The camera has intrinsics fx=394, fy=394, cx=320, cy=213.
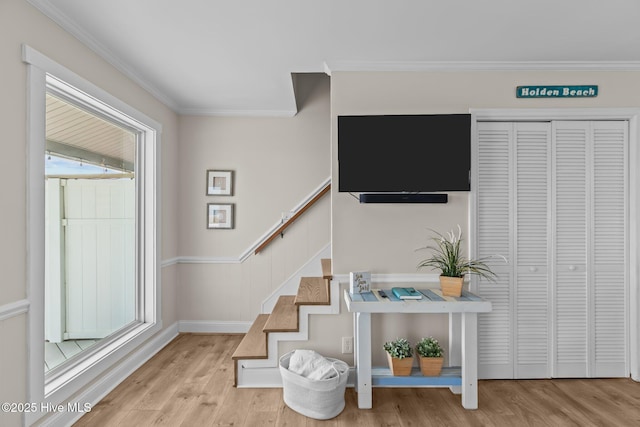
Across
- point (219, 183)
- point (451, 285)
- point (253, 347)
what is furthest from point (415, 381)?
point (219, 183)

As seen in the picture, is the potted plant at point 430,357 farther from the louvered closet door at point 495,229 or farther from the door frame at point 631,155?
the door frame at point 631,155

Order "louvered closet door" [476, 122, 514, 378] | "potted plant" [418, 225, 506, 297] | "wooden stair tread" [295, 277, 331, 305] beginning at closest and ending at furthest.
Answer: "potted plant" [418, 225, 506, 297] → "wooden stair tread" [295, 277, 331, 305] → "louvered closet door" [476, 122, 514, 378]

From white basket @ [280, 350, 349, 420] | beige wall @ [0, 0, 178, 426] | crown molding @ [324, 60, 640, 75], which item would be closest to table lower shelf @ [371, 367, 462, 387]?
white basket @ [280, 350, 349, 420]

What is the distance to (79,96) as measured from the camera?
8.73ft

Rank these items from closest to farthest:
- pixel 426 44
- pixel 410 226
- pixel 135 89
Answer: pixel 426 44
pixel 410 226
pixel 135 89

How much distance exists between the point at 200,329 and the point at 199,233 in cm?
106

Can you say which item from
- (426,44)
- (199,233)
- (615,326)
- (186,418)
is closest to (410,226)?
(426,44)

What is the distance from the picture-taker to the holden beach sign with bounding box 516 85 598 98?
307 cm

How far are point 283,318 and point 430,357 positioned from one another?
1.17 metres

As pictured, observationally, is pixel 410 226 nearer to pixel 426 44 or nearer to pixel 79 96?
pixel 426 44

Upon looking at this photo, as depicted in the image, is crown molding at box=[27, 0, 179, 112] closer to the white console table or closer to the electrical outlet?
the white console table

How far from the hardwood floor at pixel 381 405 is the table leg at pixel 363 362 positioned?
0.26 feet

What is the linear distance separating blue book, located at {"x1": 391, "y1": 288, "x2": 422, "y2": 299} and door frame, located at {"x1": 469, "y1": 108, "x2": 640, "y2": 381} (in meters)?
0.62

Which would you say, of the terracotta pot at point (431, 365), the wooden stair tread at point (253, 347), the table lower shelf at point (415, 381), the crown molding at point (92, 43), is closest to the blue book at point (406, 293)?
the terracotta pot at point (431, 365)
